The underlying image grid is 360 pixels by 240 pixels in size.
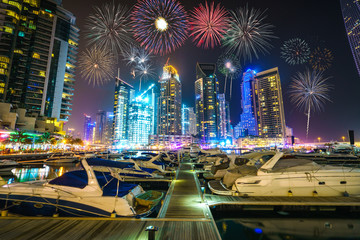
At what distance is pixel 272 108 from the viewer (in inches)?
7466

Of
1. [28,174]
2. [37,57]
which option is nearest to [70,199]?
[28,174]

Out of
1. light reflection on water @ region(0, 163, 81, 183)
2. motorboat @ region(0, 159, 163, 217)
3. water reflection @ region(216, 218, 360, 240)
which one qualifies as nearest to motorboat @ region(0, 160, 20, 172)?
light reflection on water @ region(0, 163, 81, 183)

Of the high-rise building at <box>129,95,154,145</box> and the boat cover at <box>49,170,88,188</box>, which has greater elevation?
the high-rise building at <box>129,95,154,145</box>

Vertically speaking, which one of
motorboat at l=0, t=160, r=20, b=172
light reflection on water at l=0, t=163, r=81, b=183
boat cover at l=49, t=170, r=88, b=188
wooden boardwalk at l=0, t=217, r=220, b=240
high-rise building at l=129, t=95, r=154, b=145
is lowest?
light reflection on water at l=0, t=163, r=81, b=183

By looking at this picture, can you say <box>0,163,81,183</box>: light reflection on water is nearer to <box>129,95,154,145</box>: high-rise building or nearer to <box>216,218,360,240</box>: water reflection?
<box>216,218,360,240</box>: water reflection

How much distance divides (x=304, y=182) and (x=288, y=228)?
319 cm

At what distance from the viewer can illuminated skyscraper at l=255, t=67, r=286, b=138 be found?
610 ft

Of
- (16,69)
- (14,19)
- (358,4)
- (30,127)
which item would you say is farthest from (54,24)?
(358,4)

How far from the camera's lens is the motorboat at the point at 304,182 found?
10.2m

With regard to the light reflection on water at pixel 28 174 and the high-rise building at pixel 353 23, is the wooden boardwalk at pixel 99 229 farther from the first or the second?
the high-rise building at pixel 353 23

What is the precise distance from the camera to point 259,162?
50.9 ft

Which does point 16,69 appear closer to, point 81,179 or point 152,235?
point 81,179

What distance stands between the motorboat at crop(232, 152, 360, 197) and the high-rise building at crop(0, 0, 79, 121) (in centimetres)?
8966

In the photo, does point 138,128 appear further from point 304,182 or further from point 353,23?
point 304,182
